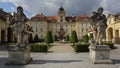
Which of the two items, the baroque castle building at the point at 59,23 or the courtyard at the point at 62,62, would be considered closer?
the courtyard at the point at 62,62

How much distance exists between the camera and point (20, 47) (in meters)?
12.3

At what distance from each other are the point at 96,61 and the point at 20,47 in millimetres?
4463

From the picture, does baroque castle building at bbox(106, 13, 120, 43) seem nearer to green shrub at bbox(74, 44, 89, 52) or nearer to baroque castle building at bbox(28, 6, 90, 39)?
green shrub at bbox(74, 44, 89, 52)

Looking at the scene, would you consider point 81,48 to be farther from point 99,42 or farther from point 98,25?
point 98,25

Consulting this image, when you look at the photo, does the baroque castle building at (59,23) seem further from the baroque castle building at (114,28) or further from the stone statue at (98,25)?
the stone statue at (98,25)

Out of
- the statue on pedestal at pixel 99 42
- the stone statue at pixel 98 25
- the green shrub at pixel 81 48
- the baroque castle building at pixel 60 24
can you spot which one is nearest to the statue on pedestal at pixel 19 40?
the statue on pedestal at pixel 99 42

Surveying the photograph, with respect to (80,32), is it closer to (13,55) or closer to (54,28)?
(54,28)

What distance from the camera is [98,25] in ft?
42.0

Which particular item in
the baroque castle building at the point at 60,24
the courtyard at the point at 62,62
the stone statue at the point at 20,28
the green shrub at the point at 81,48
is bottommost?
the courtyard at the point at 62,62

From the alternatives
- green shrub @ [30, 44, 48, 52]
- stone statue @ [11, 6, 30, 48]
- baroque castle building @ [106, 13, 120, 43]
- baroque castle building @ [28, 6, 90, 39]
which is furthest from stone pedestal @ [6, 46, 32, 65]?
baroque castle building @ [28, 6, 90, 39]

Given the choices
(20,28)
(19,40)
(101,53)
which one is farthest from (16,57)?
(101,53)

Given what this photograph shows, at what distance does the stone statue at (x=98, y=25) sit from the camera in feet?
41.7

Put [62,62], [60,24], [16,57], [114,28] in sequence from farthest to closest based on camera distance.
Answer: [60,24] → [114,28] → [62,62] → [16,57]

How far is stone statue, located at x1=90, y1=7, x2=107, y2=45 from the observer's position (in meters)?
12.7
